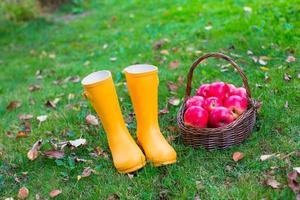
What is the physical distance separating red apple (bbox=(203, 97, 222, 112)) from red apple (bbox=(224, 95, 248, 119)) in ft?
0.24

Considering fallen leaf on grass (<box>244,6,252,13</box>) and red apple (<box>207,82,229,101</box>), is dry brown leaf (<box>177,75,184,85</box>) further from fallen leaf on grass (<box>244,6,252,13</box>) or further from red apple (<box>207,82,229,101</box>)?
fallen leaf on grass (<box>244,6,252,13</box>)

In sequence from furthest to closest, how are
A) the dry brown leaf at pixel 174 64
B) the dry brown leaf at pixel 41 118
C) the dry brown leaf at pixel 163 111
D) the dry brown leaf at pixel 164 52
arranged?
1. the dry brown leaf at pixel 164 52
2. the dry brown leaf at pixel 174 64
3. the dry brown leaf at pixel 41 118
4. the dry brown leaf at pixel 163 111

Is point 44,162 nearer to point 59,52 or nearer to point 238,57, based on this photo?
point 238,57

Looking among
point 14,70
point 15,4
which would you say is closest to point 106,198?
point 14,70

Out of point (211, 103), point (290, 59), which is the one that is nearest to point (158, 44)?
point (290, 59)

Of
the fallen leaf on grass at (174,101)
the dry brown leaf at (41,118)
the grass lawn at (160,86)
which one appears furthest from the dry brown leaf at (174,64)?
the dry brown leaf at (41,118)

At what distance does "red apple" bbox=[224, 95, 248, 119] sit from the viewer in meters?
2.79

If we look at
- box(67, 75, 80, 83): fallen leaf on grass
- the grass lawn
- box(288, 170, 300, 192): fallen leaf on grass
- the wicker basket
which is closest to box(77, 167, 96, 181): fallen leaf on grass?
the grass lawn

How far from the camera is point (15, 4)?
24.2ft

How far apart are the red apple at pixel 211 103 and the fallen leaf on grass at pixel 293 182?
615 millimetres

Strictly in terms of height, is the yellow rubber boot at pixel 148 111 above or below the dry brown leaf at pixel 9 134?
above

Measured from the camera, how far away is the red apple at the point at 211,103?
9.27 feet

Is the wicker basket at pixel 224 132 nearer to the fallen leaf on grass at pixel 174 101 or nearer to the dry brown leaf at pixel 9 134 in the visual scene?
the fallen leaf on grass at pixel 174 101

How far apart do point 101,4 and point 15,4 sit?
1519 mm
